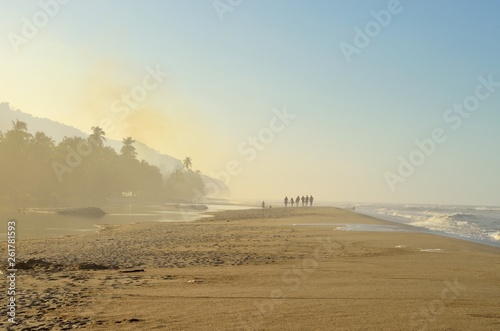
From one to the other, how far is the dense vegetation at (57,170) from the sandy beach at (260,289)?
260ft

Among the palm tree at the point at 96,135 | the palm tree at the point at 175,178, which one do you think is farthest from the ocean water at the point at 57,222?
the palm tree at the point at 175,178

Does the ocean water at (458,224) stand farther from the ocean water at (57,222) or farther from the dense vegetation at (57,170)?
the dense vegetation at (57,170)

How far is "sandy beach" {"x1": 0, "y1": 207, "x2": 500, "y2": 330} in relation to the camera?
8195mm

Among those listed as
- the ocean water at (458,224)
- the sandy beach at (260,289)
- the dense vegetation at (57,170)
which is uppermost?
the dense vegetation at (57,170)

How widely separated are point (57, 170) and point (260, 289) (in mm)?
103264

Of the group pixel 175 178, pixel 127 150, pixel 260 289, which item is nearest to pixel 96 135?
pixel 127 150

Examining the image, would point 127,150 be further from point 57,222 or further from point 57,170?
point 57,222

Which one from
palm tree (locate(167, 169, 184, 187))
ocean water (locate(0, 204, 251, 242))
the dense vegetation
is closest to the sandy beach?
ocean water (locate(0, 204, 251, 242))

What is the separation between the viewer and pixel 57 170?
103m

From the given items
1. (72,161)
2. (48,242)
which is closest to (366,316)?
(48,242)

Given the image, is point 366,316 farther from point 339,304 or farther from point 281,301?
point 281,301

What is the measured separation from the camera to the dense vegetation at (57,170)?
95062 millimetres

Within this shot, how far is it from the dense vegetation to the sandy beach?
79272 millimetres

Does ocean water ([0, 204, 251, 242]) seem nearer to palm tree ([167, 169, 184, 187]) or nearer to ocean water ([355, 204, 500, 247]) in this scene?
ocean water ([355, 204, 500, 247])
